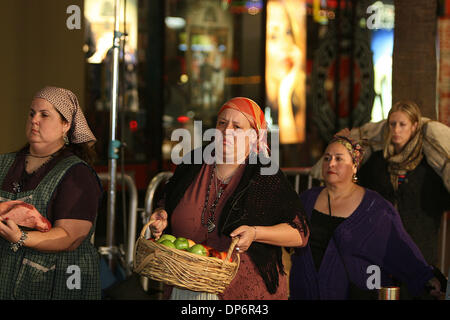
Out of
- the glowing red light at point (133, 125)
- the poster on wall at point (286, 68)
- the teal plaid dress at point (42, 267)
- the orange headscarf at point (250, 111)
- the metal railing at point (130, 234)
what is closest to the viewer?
the teal plaid dress at point (42, 267)

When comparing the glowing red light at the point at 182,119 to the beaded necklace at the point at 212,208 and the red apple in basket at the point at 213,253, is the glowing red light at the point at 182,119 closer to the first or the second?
the beaded necklace at the point at 212,208

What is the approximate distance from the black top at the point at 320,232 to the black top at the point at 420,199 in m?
0.96

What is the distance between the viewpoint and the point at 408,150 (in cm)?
504

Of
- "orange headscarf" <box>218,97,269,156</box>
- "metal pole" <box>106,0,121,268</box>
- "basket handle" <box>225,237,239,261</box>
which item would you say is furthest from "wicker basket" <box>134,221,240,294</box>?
"metal pole" <box>106,0,121,268</box>

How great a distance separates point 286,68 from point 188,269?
770cm

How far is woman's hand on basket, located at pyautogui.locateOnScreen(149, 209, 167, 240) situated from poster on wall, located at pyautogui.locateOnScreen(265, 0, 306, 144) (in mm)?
6835

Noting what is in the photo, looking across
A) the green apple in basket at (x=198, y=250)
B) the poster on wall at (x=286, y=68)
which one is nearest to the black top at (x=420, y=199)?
the green apple in basket at (x=198, y=250)

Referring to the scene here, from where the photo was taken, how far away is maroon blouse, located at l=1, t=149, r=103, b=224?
3.19 metres

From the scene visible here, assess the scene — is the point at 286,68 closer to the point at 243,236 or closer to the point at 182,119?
the point at 182,119

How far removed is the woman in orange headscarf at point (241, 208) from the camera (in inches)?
131

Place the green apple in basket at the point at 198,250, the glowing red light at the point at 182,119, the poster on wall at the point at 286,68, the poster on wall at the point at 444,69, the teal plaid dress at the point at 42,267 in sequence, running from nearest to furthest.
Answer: the green apple in basket at the point at 198,250, the teal plaid dress at the point at 42,267, the poster on wall at the point at 444,69, the glowing red light at the point at 182,119, the poster on wall at the point at 286,68

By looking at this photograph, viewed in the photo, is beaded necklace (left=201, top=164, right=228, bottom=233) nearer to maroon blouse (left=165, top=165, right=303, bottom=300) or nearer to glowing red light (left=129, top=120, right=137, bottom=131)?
maroon blouse (left=165, top=165, right=303, bottom=300)
